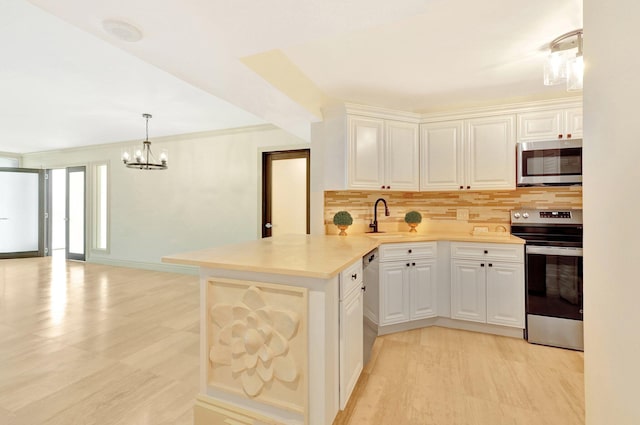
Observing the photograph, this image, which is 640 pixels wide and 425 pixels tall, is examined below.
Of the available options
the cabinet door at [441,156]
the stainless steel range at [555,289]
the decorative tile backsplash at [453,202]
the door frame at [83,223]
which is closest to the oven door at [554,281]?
the stainless steel range at [555,289]

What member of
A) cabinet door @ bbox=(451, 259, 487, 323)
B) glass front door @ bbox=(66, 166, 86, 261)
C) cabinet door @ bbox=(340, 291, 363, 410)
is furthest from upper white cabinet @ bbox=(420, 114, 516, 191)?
glass front door @ bbox=(66, 166, 86, 261)

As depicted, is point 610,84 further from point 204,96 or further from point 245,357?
point 204,96

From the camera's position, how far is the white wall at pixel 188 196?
4648mm

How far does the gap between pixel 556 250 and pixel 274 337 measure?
2.60 metres

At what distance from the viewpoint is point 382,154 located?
312 centimetres

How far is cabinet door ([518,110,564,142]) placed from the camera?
9.16ft

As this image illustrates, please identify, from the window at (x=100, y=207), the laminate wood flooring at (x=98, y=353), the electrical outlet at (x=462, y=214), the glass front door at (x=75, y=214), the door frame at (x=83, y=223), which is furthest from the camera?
the glass front door at (x=75, y=214)

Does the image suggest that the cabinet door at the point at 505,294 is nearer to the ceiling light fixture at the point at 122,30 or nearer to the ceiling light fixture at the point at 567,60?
the ceiling light fixture at the point at 567,60

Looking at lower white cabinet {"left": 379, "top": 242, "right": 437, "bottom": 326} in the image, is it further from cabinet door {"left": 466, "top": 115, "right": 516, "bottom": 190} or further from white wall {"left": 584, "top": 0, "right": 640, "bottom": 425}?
white wall {"left": 584, "top": 0, "right": 640, "bottom": 425}

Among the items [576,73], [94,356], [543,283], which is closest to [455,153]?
[576,73]

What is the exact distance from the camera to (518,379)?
2059mm

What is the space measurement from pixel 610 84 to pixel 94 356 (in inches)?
136

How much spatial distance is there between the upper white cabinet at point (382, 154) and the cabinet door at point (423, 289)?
0.88 m

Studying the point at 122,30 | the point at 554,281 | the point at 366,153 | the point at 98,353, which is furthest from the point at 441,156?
the point at 98,353
